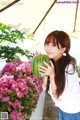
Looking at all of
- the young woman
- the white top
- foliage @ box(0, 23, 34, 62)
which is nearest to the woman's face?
the young woman

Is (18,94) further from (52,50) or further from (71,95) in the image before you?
(52,50)

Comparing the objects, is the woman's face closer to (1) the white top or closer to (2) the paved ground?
(1) the white top

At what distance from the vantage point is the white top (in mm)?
1980

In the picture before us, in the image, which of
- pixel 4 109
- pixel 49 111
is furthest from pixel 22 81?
pixel 49 111

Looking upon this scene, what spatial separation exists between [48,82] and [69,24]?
40.2 inches

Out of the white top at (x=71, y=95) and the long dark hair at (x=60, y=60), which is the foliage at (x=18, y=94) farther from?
the long dark hair at (x=60, y=60)

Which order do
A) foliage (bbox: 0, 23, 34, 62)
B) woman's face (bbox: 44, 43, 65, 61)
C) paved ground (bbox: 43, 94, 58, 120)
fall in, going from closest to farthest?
woman's face (bbox: 44, 43, 65, 61)
foliage (bbox: 0, 23, 34, 62)
paved ground (bbox: 43, 94, 58, 120)

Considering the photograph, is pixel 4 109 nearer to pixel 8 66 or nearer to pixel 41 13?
pixel 8 66

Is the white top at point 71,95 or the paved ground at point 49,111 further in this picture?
the paved ground at point 49,111

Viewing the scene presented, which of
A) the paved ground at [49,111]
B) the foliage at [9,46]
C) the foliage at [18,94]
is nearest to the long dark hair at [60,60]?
the foliage at [18,94]

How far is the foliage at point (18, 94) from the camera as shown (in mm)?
2311

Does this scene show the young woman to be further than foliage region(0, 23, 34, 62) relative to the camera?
No

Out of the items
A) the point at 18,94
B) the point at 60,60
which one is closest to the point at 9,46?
the point at 18,94

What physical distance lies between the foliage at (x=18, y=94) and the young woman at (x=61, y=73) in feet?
0.98
